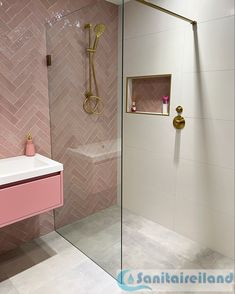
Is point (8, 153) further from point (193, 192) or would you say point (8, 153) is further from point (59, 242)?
point (193, 192)

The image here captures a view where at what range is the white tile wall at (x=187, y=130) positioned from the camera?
196cm

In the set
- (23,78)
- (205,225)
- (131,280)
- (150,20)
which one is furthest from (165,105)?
(131,280)

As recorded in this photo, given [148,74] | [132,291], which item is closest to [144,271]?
[132,291]

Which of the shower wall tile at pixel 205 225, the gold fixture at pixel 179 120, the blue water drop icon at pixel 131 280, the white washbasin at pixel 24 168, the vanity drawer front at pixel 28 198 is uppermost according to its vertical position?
the gold fixture at pixel 179 120

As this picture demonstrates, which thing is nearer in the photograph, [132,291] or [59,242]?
[132,291]

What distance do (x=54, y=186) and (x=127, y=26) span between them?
1.74 meters

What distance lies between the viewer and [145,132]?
2629 millimetres

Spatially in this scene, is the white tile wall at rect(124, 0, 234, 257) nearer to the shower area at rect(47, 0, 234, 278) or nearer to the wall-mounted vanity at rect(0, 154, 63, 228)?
the shower area at rect(47, 0, 234, 278)

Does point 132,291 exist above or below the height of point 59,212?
below

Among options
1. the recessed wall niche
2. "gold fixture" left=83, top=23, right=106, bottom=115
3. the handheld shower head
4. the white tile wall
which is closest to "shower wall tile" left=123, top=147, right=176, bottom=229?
the white tile wall

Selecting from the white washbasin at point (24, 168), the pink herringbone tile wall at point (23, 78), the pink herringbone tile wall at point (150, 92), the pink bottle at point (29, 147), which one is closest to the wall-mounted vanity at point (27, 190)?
the white washbasin at point (24, 168)

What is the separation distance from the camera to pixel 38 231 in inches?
96.3

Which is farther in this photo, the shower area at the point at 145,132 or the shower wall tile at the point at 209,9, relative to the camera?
the shower area at the point at 145,132

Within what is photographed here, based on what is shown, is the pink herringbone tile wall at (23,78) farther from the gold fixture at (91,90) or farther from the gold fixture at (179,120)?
the gold fixture at (179,120)
